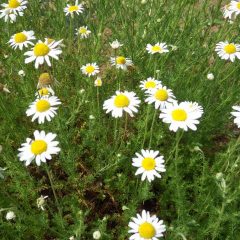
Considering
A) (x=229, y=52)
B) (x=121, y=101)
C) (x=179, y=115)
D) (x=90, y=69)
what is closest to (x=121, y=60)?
(x=90, y=69)

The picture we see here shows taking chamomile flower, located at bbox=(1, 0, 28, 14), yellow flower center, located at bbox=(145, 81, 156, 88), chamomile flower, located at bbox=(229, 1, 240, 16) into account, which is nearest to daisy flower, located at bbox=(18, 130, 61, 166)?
yellow flower center, located at bbox=(145, 81, 156, 88)

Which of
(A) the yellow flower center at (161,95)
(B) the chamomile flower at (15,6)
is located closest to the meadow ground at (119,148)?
(A) the yellow flower center at (161,95)

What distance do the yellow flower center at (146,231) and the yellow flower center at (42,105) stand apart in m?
1.07

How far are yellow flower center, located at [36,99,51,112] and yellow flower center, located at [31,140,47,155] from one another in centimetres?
32

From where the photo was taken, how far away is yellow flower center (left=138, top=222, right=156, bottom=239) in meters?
2.08

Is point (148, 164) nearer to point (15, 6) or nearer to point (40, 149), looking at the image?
point (40, 149)

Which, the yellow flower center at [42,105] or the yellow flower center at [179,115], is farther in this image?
the yellow flower center at [42,105]

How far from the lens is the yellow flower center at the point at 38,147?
220 cm

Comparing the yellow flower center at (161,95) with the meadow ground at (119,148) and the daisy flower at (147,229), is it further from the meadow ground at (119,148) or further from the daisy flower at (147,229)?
the daisy flower at (147,229)

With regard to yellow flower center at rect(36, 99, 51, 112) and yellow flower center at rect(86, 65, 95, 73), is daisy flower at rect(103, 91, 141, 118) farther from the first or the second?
yellow flower center at rect(86, 65, 95, 73)

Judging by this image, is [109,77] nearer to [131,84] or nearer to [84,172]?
[131,84]

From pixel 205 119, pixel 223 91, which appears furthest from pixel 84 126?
pixel 223 91

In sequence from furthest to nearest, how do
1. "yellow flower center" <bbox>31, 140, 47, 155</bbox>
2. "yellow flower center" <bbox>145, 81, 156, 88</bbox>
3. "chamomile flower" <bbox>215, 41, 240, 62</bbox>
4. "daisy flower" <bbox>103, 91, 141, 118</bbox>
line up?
"chamomile flower" <bbox>215, 41, 240, 62</bbox>
"yellow flower center" <bbox>145, 81, 156, 88</bbox>
"daisy flower" <bbox>103, 91, 141, 118</bbox>
"yellow flower center" <bbox>31, 140, 47, 155</bbox>

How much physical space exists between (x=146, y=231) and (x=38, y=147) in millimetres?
856
